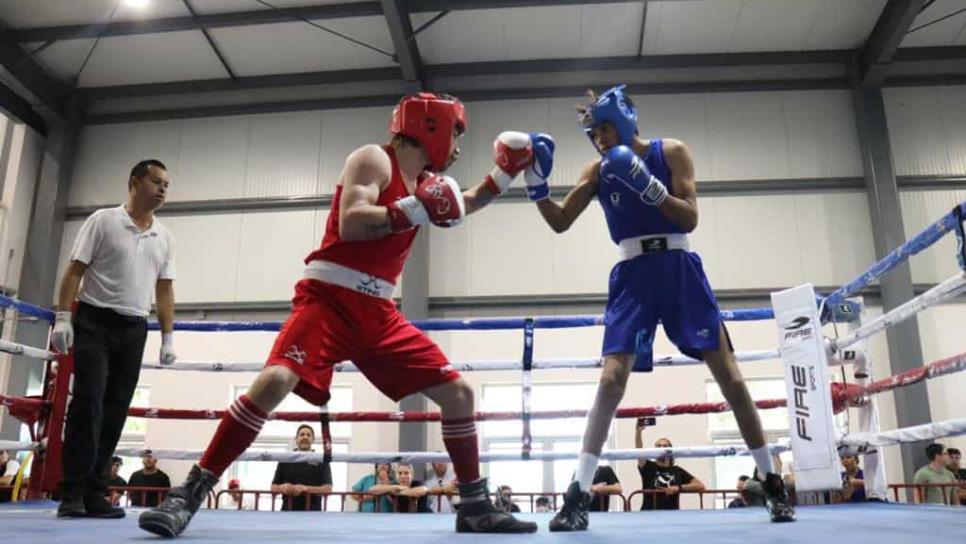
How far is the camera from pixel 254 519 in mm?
2654

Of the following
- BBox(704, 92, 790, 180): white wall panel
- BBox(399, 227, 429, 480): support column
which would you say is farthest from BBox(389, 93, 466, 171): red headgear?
BBox(704, 92, 790, 180): white wall panel

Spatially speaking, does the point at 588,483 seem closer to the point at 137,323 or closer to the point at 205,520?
the point at 205,520

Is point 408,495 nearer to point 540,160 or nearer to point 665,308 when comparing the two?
point 665,308

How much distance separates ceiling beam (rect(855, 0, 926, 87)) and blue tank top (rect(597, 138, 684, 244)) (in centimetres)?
648

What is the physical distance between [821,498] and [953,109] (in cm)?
582

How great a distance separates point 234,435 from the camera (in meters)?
1.78

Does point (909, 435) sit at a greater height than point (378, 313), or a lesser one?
lesser

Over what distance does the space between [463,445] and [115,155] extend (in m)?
8.75

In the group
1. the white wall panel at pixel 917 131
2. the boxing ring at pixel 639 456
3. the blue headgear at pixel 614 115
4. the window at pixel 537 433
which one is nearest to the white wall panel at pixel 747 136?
the white wall panel at pixel 917 131

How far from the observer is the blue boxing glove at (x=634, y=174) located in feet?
6.89

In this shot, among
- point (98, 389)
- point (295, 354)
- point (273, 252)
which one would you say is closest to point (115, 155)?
point (273, 252)

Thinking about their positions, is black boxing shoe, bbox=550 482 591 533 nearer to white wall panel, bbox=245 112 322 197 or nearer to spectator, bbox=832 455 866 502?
spectator, bbox=832 455 866 502

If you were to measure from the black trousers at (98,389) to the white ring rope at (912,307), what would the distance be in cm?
271

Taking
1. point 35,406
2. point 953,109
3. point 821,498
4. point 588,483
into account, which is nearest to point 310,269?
point 588,483
